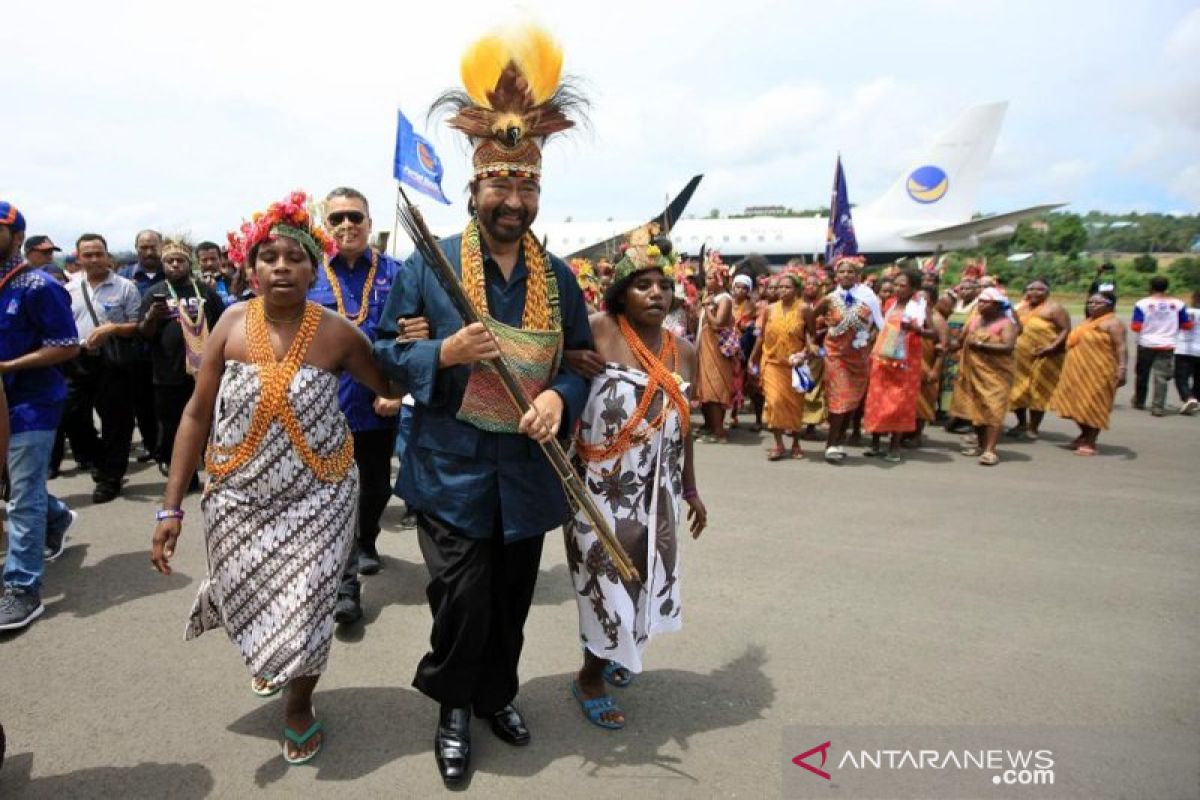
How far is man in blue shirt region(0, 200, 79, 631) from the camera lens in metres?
3.40

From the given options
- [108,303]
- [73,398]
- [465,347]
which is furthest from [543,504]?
[73,398]

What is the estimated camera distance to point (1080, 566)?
14.1 feet

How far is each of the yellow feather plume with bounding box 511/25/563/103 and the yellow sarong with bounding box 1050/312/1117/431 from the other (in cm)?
709

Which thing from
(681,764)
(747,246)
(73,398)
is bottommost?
(681,764)

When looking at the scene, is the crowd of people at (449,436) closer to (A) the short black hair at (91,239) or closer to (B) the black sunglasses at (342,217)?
(B) the black sunglasses at (342,217)

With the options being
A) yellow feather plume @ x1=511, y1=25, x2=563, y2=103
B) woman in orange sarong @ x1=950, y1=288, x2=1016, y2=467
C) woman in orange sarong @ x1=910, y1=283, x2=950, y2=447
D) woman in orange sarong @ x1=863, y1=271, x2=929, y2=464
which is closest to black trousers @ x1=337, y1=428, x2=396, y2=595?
yellow feather plume @ x1=511, y1=25, x2=563, y2=103

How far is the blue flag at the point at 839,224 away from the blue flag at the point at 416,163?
8.10 metres

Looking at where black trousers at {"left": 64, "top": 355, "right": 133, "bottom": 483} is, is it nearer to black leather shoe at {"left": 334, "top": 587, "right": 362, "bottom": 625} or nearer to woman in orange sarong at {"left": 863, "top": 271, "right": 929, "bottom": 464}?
black leather shoe at {"left": 334, "top": 587, "right": 362, "bottom": 625}

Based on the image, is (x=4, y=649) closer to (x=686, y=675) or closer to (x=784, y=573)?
(x=686, y=675)

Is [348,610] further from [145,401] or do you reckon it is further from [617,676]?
[145,401]

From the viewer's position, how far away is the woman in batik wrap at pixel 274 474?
238cm

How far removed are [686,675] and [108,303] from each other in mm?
5413

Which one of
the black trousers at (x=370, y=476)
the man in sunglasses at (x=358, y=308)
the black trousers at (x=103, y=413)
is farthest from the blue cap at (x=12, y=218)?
the black trousers at (x=103, y=413)

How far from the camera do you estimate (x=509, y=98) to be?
2.38m
